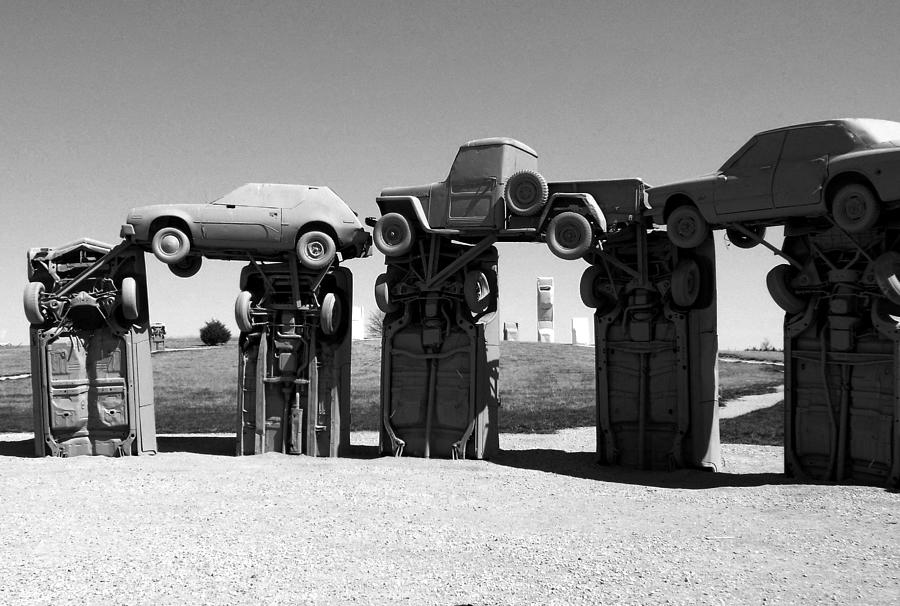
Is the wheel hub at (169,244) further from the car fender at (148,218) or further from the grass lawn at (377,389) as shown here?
the grass lawn at (377,389)

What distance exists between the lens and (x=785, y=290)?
39.6 feet

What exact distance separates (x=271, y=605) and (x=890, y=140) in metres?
9.17

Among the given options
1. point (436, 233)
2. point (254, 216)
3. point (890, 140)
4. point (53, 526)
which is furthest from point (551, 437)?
point (53, 526)

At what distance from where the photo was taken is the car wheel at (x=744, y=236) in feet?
40.1

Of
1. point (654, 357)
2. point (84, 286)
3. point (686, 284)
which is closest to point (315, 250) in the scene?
point (84, 286)

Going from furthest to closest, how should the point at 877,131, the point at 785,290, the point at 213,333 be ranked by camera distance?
1. the point at 213,333
2. the point at 785,290
3. the point at 877,131

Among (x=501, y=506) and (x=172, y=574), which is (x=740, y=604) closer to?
(x=501, y=506)

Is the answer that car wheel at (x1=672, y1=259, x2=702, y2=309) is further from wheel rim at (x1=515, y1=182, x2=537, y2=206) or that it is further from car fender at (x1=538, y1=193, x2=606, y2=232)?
wheel rim at (x1=515, y1=182, x2=537, y2=206)

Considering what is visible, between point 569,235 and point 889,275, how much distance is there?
4.49 metres

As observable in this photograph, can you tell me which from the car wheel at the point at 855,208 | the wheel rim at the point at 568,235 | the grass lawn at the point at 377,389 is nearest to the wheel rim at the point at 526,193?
the wheel rim at the point at 568,235

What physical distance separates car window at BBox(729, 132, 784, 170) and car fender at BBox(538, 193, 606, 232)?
2.13 metres

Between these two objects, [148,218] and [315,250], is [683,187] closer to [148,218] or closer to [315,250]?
[315,250]

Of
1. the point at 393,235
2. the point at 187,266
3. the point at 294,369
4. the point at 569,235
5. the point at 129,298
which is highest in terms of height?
the point at 393,235

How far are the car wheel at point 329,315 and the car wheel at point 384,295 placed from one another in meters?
0.74
